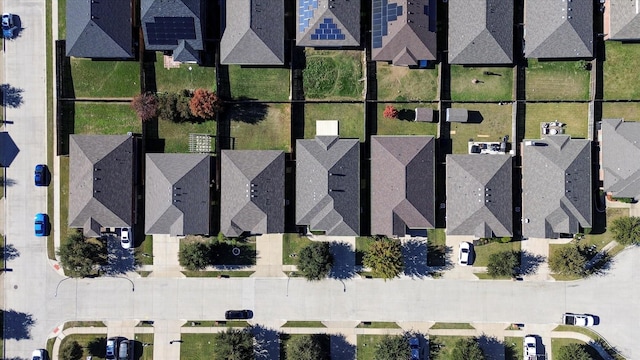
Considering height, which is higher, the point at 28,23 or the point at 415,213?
the point at 28,23

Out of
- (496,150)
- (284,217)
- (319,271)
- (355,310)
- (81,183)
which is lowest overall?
(355,310)

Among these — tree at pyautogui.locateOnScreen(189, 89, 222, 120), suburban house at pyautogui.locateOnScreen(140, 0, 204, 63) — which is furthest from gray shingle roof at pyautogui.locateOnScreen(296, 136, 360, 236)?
suburban house at pyautogui.locateOnScreen(140, 0, 204, 63)

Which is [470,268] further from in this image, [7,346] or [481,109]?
[7,346]

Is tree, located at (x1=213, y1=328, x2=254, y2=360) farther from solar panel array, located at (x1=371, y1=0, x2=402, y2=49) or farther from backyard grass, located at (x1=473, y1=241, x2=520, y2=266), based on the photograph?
solar panel array, located at (x1=371, y1=0, x2=402, y2=49)

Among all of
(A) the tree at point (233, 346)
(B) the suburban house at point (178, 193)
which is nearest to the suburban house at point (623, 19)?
(B) the suburban house at point (178, 193)

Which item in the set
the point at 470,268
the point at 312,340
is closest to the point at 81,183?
the point at 312,340

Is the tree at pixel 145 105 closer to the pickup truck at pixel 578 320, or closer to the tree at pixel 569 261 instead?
the tree at pixel 569 261
